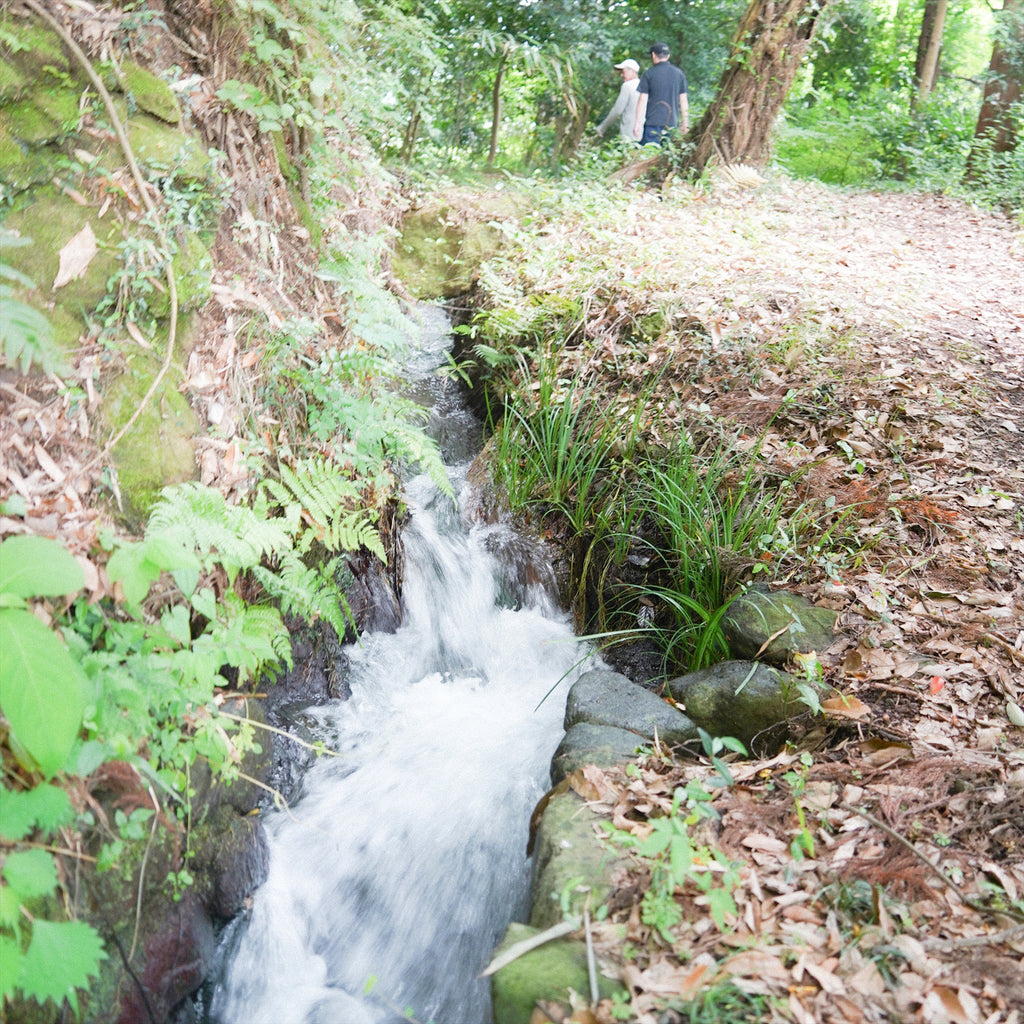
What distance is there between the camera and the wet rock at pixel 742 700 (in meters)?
3.30

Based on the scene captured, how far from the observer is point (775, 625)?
362 cm

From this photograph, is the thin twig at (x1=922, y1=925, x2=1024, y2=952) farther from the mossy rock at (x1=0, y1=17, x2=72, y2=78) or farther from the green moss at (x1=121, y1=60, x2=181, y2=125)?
the mossy rock at (x1=0, y1=17, x2=72, y2=78)

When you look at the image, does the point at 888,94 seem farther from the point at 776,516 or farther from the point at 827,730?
the point at 827,730

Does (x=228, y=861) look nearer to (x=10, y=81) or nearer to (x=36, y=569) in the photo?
(x=36, y=569)

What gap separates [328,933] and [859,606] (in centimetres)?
277

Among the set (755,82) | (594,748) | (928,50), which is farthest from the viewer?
(928,50)

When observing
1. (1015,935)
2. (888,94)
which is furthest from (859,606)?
(888,94)

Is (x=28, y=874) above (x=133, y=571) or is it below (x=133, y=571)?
below

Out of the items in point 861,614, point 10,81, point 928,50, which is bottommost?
point 861,614

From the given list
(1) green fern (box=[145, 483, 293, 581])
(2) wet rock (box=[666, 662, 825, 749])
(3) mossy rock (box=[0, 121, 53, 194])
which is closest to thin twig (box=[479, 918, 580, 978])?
(2) wet rock (box=[666, 662, 825, 749])

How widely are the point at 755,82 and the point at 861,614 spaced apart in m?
8.43

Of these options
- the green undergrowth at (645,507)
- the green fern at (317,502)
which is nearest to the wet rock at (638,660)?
the green undergrowth at (645,507)

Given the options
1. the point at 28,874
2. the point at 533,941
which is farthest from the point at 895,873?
the point at 28,874

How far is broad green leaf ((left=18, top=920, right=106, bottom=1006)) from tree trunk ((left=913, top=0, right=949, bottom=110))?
15.4m
